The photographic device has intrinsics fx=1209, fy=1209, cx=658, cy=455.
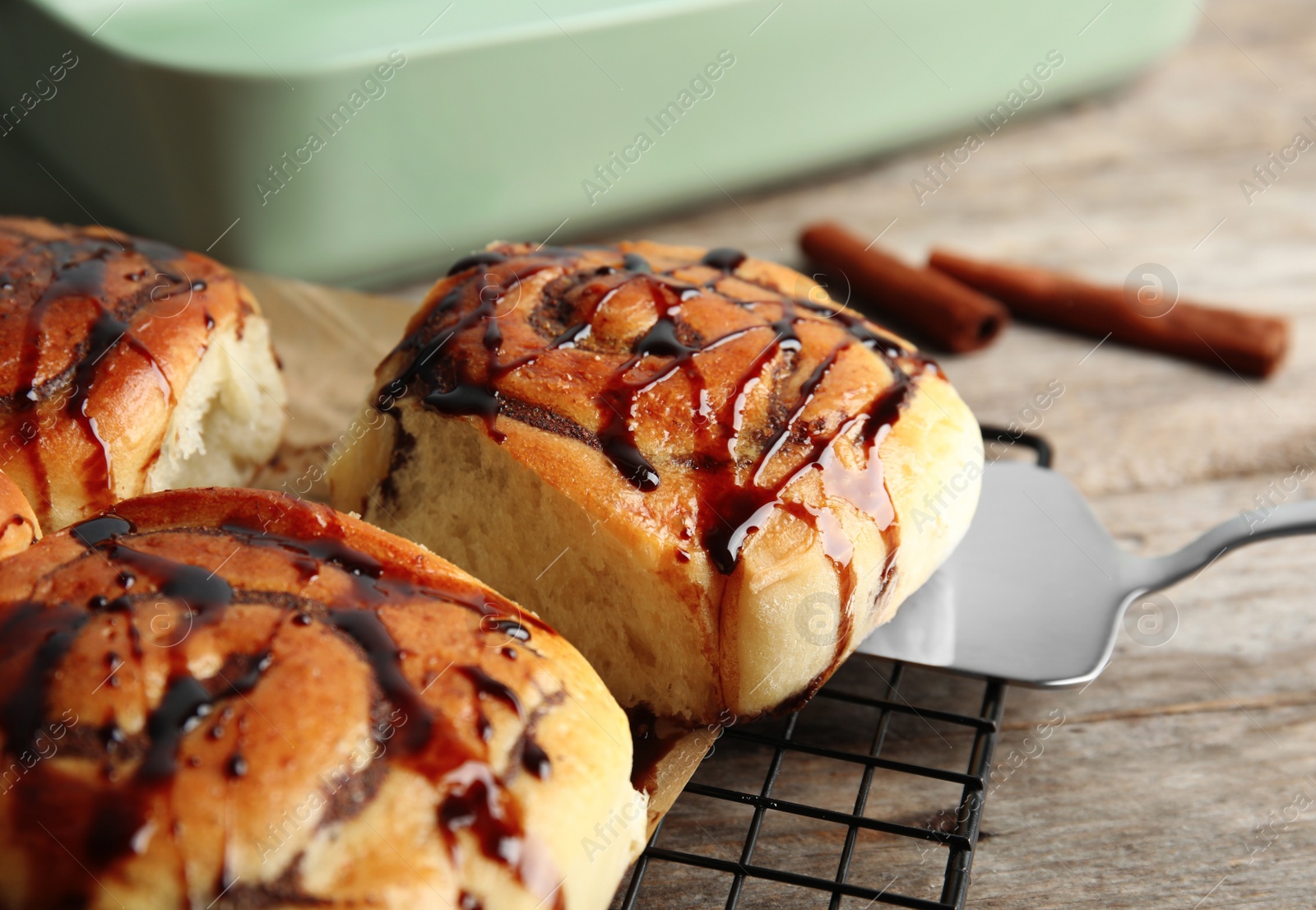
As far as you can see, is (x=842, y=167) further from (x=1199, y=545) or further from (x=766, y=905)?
(x=766, y=905)

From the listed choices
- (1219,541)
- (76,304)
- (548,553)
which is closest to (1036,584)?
(1219,541)

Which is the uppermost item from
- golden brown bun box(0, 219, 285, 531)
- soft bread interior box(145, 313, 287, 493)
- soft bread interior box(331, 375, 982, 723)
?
golden brown bun box(0, 219, 285, 531)

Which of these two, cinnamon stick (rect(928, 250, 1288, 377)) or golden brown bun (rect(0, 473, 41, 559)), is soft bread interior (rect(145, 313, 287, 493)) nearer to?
golden brown bun (rect(0, 473, 41, 559))

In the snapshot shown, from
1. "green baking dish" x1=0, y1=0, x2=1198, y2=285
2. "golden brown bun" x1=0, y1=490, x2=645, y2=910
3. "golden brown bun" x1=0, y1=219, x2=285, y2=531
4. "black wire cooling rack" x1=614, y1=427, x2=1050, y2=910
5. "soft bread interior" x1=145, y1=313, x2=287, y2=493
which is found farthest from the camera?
"green baking dish" x1=0, y1=0, x2=1198, y2=285

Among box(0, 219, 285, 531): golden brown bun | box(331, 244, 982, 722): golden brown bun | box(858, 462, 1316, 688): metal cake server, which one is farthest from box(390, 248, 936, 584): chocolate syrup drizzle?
box(0, 219, 285, 531): golden brown bun

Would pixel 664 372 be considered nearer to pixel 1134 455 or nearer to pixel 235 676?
pixel 235 676

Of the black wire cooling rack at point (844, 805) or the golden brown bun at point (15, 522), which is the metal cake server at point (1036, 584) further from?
the golden brown bun at point (15, 522)

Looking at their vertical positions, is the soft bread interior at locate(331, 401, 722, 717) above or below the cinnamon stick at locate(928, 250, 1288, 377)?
above
